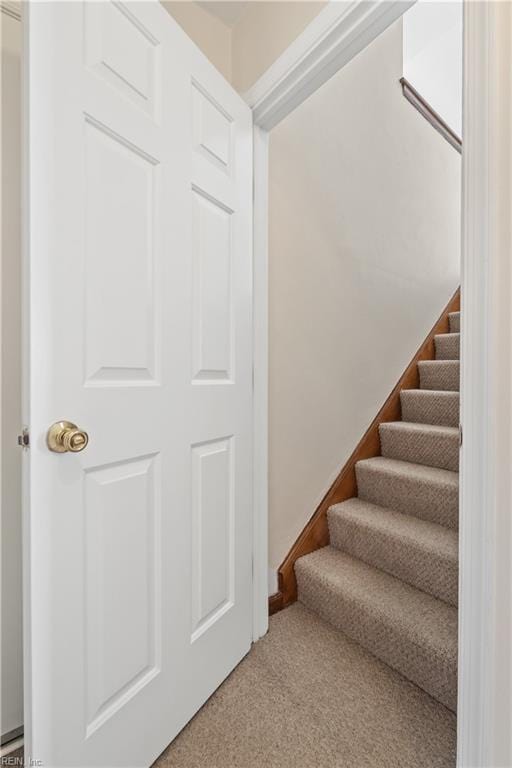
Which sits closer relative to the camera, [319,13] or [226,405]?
[319,13]

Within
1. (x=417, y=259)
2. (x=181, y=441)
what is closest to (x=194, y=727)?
(x=181, y=441)

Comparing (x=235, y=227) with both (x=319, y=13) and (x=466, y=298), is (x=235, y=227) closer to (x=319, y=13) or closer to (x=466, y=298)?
(x=319, y=13)

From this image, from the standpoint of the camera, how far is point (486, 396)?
29.9 inches

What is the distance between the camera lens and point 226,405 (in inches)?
50.4

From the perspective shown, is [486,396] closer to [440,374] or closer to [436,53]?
[440,374]

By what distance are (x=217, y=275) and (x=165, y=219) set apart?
26 cm

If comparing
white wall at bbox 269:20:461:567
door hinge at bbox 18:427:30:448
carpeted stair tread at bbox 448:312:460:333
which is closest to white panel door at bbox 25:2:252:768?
door hinge at bbox 18:427:30:448

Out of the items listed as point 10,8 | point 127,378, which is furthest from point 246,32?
point 127,378

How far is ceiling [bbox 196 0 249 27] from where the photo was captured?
1.48 m

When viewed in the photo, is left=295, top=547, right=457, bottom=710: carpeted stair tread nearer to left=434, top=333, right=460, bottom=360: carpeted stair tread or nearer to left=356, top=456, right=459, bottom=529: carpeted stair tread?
left=356, top=456, right=459, bottom=529: carpeted stair tread

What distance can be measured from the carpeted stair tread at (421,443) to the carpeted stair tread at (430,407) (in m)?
0.05

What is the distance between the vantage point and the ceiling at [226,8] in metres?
1.48

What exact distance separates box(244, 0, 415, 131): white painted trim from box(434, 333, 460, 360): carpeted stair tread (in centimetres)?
173

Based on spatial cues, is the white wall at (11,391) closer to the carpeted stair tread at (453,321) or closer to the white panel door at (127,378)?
the white panel door at (127,378)
